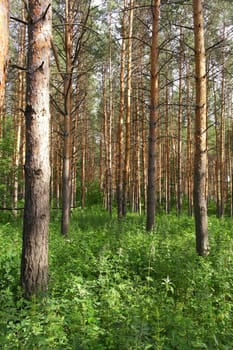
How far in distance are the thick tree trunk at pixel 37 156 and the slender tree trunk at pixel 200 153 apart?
10.5 feet

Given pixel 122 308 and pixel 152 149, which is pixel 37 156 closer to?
pixel 122 308

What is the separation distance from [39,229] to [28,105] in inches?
60.9

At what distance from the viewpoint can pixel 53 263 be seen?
5.21 meters

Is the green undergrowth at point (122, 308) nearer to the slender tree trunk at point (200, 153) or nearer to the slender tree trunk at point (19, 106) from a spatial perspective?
the slender tree trunk at point (200, 153)

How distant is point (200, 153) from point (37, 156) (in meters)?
3.40

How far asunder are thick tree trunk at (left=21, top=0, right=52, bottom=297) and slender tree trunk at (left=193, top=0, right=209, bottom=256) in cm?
321

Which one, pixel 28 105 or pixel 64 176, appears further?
pixel 64 176

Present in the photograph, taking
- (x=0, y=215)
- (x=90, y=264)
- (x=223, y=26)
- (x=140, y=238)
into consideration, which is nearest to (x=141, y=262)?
(x=90, y=264)

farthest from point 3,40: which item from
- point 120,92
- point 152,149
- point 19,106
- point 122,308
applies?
point 19,106

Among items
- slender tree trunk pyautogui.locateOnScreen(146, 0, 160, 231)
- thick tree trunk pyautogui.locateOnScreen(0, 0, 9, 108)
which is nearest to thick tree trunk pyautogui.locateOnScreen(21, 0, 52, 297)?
thick tree trunk pyautogui.locateOnScreen(0, 0, 9, 108)

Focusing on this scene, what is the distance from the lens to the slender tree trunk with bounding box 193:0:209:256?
6.14 meters

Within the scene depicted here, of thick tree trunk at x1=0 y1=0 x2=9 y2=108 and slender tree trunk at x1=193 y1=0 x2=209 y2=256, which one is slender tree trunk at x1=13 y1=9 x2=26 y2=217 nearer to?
slender tree trunk at x1=193 y1=0 x2=209 y2=256

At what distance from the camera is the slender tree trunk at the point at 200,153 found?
6.14 metres

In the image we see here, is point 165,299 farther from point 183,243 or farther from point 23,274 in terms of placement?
point 183,243
